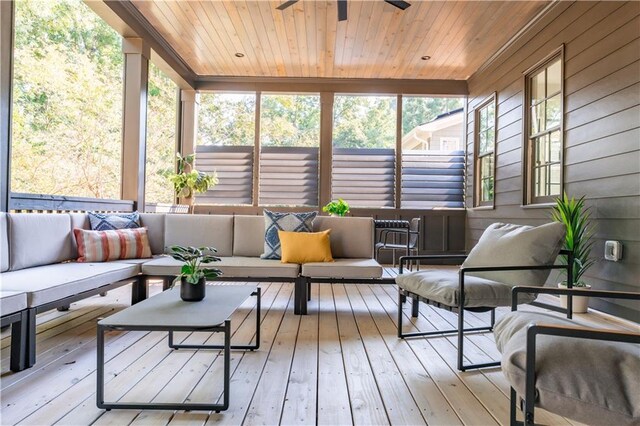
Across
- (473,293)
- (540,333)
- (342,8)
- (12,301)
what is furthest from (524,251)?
(12,301)

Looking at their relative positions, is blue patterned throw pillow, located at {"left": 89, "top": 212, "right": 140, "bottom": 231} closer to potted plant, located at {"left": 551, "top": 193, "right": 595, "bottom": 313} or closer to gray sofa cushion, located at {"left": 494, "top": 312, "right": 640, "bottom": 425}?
gray sofa cushion, located at {"left": 494, "top": 312, "right": 640, "bottom": 425}

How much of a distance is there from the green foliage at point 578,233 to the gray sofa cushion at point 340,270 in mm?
1692

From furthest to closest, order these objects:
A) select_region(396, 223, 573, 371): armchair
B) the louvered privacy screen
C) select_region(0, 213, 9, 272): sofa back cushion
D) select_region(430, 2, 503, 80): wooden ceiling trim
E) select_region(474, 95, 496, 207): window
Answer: the louvered privacy screen → select_region(474, 95, 496, 207): window → select_region(430, 2, 503, 80): wooden ceiling trim → select_region(0, 213, 9, 272): sofa back cushion → select_region(396, 223, 573, 371): armchair

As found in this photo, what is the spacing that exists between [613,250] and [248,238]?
3.21 metres

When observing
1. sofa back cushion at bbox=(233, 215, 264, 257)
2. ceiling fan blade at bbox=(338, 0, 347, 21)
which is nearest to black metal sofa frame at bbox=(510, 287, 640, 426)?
sofa back cushion at bbox=(233, 215, 264, 257)

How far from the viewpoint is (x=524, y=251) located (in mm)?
2234

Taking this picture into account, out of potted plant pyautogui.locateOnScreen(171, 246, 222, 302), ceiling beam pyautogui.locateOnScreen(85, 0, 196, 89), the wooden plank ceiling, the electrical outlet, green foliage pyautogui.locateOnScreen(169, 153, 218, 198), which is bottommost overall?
potted plant pyautogui.locateOnScreen(171, 246, 222, 302)

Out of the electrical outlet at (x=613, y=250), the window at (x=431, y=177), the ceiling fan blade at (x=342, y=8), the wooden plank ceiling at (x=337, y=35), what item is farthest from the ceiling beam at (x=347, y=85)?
the electrical outlet at (x=613, y=250)

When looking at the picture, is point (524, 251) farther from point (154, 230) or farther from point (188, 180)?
point (188, 180)

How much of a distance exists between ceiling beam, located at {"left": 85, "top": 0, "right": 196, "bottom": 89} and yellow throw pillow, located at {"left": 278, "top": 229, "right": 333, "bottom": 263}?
9.71 ft

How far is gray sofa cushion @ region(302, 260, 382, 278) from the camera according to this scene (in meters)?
3.00

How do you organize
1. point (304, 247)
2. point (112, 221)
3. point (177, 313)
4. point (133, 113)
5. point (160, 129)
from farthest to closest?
point (160, 129), point (133, 113), point (112, 221), point (304, 247), point (177, 313)

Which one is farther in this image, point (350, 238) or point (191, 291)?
point (350, 238)

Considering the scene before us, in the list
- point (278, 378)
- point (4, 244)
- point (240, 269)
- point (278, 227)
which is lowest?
point (278, 378)
